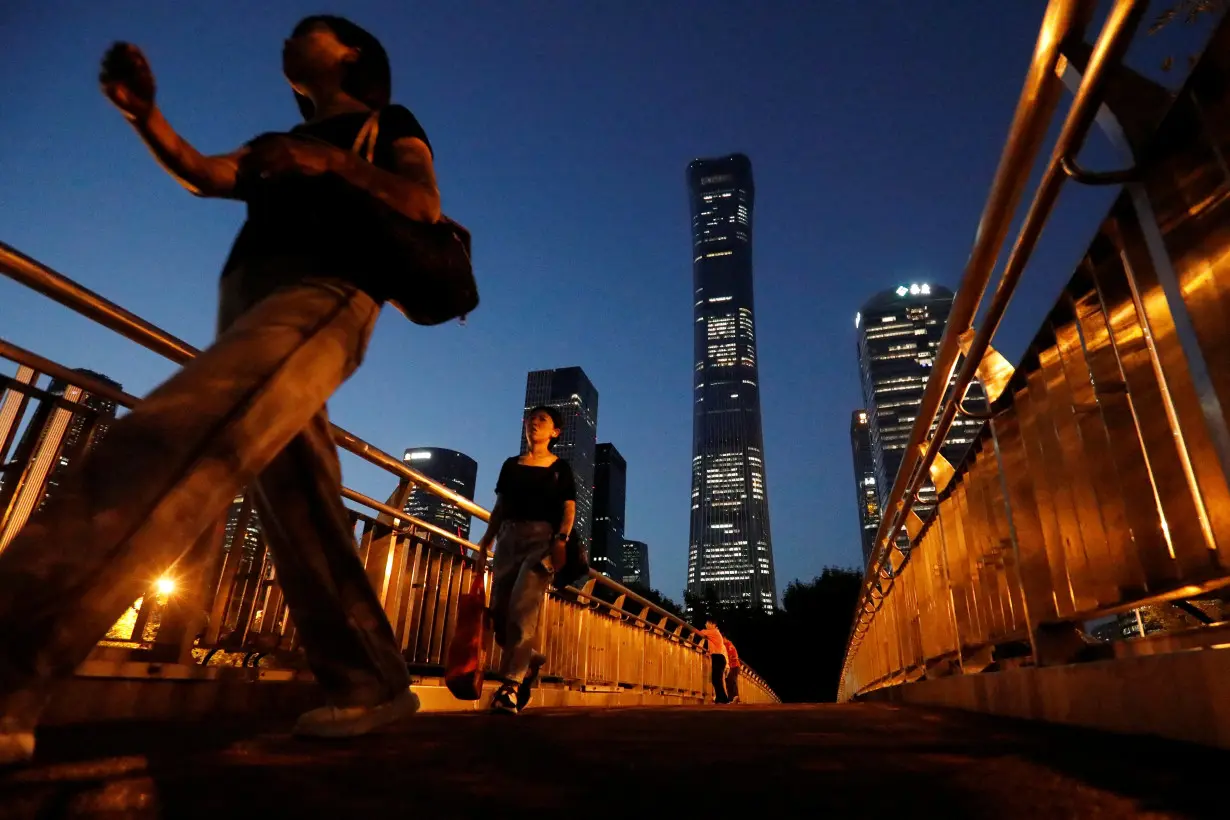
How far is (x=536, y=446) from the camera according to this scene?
453cm

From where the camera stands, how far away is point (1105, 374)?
6.23ft

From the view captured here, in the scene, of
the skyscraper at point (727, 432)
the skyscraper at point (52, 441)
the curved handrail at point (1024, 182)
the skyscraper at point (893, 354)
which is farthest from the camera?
the skyscraper at point (727, 432)

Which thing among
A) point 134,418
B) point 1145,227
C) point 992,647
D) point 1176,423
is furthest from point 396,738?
point 992,647

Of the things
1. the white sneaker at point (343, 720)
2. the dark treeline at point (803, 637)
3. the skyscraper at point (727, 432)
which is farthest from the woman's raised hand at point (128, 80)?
the skyscraper at point (727, 432)

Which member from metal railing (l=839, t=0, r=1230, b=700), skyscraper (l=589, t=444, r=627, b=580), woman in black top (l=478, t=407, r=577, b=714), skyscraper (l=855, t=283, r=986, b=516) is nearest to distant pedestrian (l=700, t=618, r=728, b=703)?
woman in black top (l=478, t=407, r=577, b=714)

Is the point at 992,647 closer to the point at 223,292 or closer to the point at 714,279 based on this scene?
the point at 223,292

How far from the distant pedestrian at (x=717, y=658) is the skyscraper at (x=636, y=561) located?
163 meters

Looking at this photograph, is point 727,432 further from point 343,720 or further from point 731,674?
point 343,720

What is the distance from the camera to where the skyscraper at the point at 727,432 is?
158 m

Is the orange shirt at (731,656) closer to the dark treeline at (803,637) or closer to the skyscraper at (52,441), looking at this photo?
the skyscraper at (52,441)

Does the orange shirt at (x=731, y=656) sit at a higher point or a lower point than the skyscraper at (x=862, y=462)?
lower

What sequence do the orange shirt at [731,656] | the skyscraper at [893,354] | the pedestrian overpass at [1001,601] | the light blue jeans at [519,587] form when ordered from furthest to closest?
the skyscraper at [893,354], the orange shirt at [731,656], the light blue jeans at [519,587], the pedestrian overpass at [1001,601]

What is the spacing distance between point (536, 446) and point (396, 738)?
8.81 ft

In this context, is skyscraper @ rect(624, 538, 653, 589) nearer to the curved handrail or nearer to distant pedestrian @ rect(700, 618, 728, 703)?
distant pedestrian @ rect(700, 618, 728, 703)
